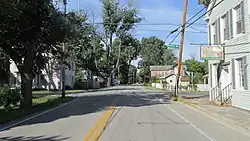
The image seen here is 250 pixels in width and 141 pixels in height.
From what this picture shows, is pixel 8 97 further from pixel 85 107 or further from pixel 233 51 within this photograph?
pixel 233 51

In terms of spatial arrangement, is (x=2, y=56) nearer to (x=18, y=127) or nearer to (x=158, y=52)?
(x=18, y=127)

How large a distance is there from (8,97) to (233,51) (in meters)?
14.6

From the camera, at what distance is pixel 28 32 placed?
22422 mm

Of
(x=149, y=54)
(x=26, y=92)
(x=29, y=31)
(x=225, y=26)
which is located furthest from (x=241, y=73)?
(x=149, y=54)

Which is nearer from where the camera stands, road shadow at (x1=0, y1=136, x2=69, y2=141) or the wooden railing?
road shadow at (x1=0, y1=136, x2=69, y2=141)

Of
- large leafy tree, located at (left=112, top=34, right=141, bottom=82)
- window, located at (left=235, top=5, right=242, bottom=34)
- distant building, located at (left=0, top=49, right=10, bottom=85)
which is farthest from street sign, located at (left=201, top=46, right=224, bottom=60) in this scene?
large leafy tree, located at (left=112, top=34, right=141, bottom=82)

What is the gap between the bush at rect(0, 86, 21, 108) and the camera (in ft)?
79.9

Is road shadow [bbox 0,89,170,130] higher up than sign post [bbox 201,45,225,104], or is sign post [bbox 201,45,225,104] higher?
sign post [bbox 201,45,225,104]

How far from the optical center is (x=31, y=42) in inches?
935

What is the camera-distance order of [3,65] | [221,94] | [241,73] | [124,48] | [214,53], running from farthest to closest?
[124,48] → [3,65] → [221,94] → [214,53] → [241,73]

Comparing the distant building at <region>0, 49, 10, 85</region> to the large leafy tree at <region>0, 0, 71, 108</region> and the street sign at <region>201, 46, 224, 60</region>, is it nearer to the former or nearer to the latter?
the large leafy tree at <region>0, 0, 71, 108</region>

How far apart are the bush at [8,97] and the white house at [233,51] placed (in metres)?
13.7

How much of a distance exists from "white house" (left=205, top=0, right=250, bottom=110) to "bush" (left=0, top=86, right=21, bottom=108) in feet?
45.0

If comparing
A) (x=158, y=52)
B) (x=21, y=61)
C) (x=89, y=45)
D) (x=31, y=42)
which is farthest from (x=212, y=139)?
(x=158, y=52)
